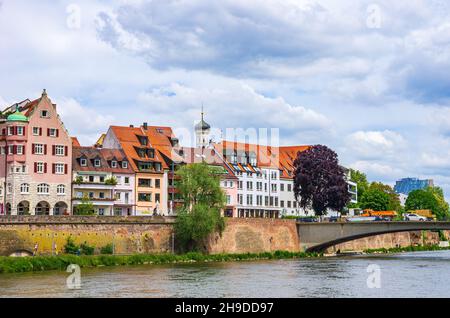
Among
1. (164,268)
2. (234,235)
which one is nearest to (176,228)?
(234,235)

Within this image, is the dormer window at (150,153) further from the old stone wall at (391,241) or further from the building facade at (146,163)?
the old stone wall at (391,241)

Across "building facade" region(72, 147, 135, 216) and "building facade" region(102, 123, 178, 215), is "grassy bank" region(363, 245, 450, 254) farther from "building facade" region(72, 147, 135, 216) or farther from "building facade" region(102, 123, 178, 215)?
"building facade" region(72, 147, 135, 216)

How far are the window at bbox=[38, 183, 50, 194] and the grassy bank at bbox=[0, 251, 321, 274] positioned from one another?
15.3 m

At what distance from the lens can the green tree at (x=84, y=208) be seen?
293 feet

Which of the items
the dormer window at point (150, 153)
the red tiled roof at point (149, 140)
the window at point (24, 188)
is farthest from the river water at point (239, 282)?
the dormer window at point (150, 153)

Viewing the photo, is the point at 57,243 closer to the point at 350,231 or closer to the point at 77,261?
the point at 77,261

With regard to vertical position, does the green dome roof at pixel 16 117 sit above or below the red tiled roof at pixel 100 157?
above

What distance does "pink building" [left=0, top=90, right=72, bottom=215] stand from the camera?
87125 mm

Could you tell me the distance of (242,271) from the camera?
2734 inches

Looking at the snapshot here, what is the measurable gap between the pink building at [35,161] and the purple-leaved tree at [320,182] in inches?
1444

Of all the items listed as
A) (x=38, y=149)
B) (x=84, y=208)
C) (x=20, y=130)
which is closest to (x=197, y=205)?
(x=84, y=208)

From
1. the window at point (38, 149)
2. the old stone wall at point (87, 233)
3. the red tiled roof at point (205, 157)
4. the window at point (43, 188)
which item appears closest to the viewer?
the old stone wall at point (87, 233)

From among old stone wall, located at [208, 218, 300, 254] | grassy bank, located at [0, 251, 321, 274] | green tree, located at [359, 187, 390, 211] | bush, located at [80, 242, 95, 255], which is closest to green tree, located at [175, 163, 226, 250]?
grassy bank, located at [0, 251, 321, 274]
